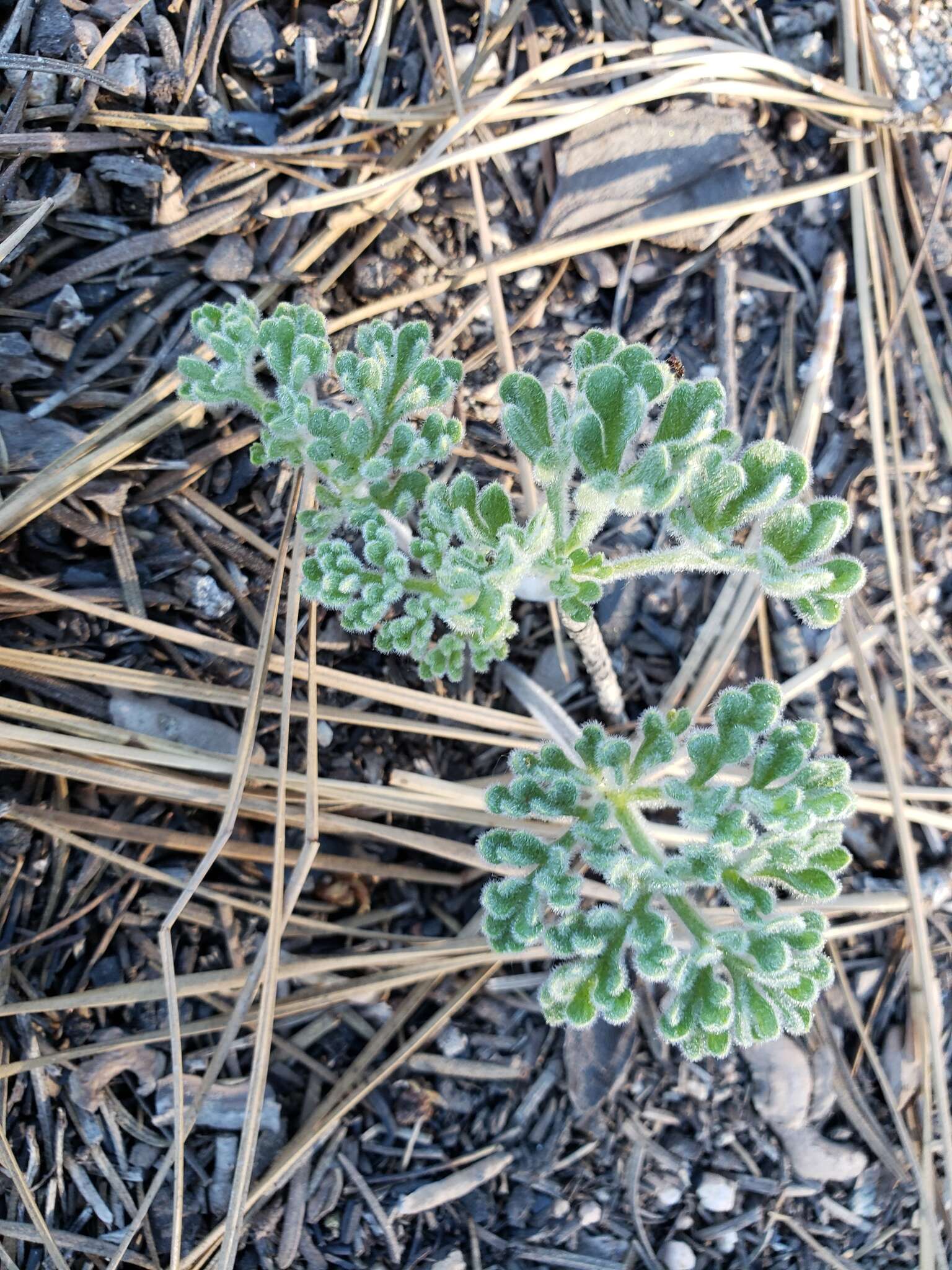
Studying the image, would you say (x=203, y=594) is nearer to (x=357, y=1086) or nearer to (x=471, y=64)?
(x=357, y=1086)

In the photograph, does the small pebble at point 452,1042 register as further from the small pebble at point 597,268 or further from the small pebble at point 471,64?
the small pebble at point 471,64

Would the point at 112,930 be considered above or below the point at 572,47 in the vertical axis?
below

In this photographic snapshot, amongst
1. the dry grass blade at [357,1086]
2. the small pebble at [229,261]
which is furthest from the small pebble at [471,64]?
the dry grass blade at [357,1086]

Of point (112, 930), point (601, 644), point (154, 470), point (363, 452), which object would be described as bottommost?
point (112, 930)

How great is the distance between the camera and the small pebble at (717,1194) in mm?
3357

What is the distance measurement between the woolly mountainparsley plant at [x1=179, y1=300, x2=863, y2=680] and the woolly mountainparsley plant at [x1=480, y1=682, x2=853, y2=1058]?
36cm

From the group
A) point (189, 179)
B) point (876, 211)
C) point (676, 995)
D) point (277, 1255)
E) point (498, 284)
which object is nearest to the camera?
point (676, 995)

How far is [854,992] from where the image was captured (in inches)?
142

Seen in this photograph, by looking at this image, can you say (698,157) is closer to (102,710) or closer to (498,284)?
(498,284)

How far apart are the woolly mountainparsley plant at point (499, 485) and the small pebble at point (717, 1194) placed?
6.28 ft

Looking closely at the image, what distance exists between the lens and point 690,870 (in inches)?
101

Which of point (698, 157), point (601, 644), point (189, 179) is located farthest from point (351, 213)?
point (601, 644)

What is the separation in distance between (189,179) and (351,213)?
53cm

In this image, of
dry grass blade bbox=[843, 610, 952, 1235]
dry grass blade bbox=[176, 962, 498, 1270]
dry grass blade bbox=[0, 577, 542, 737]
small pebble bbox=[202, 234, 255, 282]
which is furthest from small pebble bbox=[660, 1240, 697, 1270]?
small pebble bbox=[202, 234, 255, 282]
